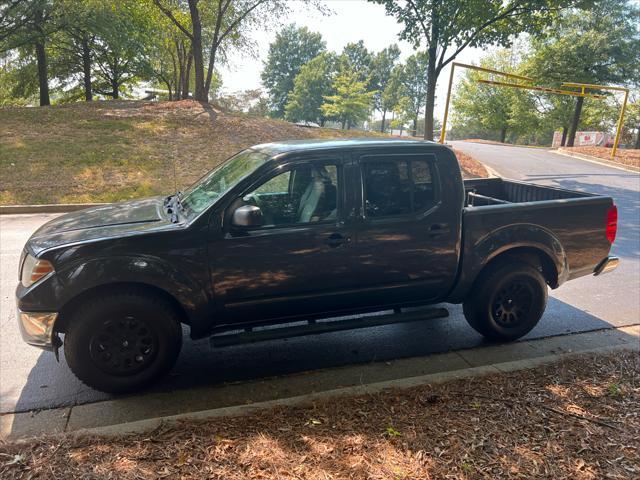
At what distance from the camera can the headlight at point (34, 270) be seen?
10.4 feet

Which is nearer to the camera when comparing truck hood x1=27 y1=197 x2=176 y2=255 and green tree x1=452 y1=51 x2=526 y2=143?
truck hood x1=27 y1=197 x2=176 y2=255

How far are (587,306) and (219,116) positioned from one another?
15994 millimetres

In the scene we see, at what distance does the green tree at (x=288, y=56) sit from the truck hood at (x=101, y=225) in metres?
73.0

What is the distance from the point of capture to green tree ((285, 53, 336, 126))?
209ft

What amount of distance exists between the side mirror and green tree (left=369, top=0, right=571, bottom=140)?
42.5ft

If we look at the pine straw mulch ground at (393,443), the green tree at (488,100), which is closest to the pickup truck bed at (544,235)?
the pine straw mulch ground at (393,443)

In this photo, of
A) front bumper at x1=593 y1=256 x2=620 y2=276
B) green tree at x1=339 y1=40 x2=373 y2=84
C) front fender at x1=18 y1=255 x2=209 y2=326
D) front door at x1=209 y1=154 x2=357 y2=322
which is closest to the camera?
front fender at x1=18 y1=255 x2=209 y2=326

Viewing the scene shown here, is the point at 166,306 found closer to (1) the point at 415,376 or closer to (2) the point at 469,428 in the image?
(1) the point at 415,376

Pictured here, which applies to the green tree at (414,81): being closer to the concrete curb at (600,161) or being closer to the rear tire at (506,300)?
the concrete curb at (600,161)

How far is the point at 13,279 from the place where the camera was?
19.1 ft

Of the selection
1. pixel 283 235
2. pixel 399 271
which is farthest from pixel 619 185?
pixel 283 235

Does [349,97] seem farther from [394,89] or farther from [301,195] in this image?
[301,195]

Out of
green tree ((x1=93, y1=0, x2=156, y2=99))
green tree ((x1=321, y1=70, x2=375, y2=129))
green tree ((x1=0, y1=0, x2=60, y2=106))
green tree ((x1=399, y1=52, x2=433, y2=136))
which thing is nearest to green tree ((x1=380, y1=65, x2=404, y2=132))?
green tree ((x1=399, y1=52, x2=433, y2=136))

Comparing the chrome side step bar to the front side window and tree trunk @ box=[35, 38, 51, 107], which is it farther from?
tree trunk @ box=[35, 38, 51, 107]
